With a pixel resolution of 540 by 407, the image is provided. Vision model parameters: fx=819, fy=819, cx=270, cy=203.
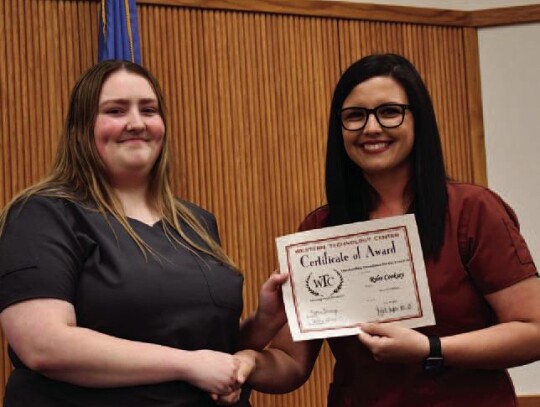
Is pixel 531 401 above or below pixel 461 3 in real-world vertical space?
below

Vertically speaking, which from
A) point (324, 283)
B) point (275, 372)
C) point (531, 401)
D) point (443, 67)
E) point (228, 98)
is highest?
point (443, 67)

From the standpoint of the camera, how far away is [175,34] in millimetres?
3361

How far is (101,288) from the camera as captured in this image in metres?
1.59

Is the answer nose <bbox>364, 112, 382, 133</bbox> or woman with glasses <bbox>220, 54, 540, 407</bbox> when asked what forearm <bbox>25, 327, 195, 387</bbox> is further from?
nose <bbox>364, 112, 382, 133</bbox>

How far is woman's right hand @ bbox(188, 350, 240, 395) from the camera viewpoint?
62.2 inches

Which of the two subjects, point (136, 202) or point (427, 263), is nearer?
point (427, 263)

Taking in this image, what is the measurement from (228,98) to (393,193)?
1.75 m

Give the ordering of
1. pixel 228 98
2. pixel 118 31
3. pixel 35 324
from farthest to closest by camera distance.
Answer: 1. pixel 228 98
2. pixel 118 31
3. pixel 35 324

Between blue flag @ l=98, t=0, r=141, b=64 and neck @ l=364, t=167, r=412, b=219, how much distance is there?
1495 mm

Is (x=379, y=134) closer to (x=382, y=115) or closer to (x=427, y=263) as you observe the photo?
(x=382, y=115)

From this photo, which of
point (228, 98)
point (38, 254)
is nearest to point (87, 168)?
point (38, 254)

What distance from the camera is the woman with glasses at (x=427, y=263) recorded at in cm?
158

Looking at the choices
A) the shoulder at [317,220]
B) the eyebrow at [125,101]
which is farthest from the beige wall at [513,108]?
the eyebrow at [125,101]

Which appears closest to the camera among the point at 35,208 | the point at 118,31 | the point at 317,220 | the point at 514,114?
the point at 35,208
